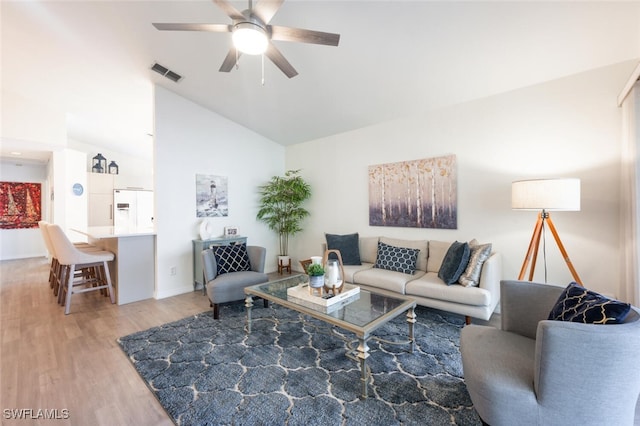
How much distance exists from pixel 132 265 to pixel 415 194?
13.6ft

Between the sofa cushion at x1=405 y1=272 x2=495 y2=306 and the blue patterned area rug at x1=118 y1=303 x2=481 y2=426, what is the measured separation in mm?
325

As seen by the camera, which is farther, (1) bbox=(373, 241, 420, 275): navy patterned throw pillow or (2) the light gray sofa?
(1) bbox=(373, 241, 420, 275): navy patterned throw pillow

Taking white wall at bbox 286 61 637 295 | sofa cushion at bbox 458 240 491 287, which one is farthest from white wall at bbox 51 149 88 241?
sofa cushion at bbox 458 240 491 287

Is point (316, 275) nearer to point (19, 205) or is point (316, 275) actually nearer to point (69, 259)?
point (69, 259)

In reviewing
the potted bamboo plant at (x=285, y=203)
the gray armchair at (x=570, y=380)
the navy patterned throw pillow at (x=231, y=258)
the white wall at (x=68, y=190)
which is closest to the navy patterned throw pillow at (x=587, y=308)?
the gray armchair at (x=570, y=380)

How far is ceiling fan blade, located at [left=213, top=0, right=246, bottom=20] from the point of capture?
1.76m

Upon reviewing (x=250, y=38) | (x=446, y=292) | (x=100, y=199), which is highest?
(x=250, y=38)

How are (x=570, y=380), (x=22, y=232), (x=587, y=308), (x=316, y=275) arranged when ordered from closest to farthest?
(x=570, y=380)
(x=587, y=308)
(x=316, y=275)
(x=22, y=232)

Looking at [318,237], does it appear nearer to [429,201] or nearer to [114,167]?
[429,201]

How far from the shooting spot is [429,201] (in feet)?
12.3

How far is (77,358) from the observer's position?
2.35m

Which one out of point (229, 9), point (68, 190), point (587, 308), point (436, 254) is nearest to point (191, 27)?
point (229, 9)

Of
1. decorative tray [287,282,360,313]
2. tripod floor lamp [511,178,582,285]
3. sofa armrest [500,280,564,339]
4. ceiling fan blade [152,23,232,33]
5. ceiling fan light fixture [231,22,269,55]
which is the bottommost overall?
decorative tray [287,282,360,313]

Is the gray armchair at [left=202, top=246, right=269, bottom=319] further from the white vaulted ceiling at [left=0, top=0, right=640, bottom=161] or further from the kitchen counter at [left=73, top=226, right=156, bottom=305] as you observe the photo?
the white vaulted ceiling at [left=0, top=0, right=640, bottom=161]
